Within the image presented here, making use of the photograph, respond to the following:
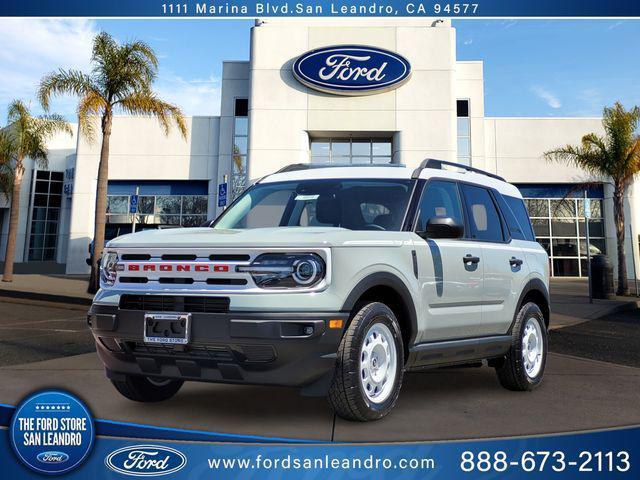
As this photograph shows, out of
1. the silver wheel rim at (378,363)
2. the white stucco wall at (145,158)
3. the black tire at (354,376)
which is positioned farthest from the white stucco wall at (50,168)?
the black tire at (354,376)

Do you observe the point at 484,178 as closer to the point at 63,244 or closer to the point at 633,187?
the point at 633,187

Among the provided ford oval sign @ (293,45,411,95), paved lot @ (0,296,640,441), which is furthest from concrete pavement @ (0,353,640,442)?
ford oval sign @ (293,45,411,95)

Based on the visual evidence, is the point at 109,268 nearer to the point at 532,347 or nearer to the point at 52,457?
the point at 52,457

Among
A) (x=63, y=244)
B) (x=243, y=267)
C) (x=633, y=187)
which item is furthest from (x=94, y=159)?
(x=243, y=267)

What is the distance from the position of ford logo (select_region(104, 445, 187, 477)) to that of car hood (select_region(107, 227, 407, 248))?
4.19ft

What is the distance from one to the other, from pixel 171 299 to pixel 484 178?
3.51 m

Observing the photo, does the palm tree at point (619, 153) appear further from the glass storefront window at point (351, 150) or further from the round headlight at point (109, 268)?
the round headlight at point (109, 268)

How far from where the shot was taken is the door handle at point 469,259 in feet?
16.3

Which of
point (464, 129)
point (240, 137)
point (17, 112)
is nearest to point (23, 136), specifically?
point (17, 112)

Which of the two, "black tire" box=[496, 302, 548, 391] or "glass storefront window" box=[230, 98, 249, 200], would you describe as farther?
"glass storefront window" box=[230, 98, 249, 200]

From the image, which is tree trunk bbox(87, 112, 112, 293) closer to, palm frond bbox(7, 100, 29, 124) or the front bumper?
palm frond bbox(7, 100, 29, 124)

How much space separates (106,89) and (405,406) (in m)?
16.9

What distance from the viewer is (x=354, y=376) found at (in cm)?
374

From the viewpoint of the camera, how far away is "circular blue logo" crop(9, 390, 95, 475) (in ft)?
10.7
